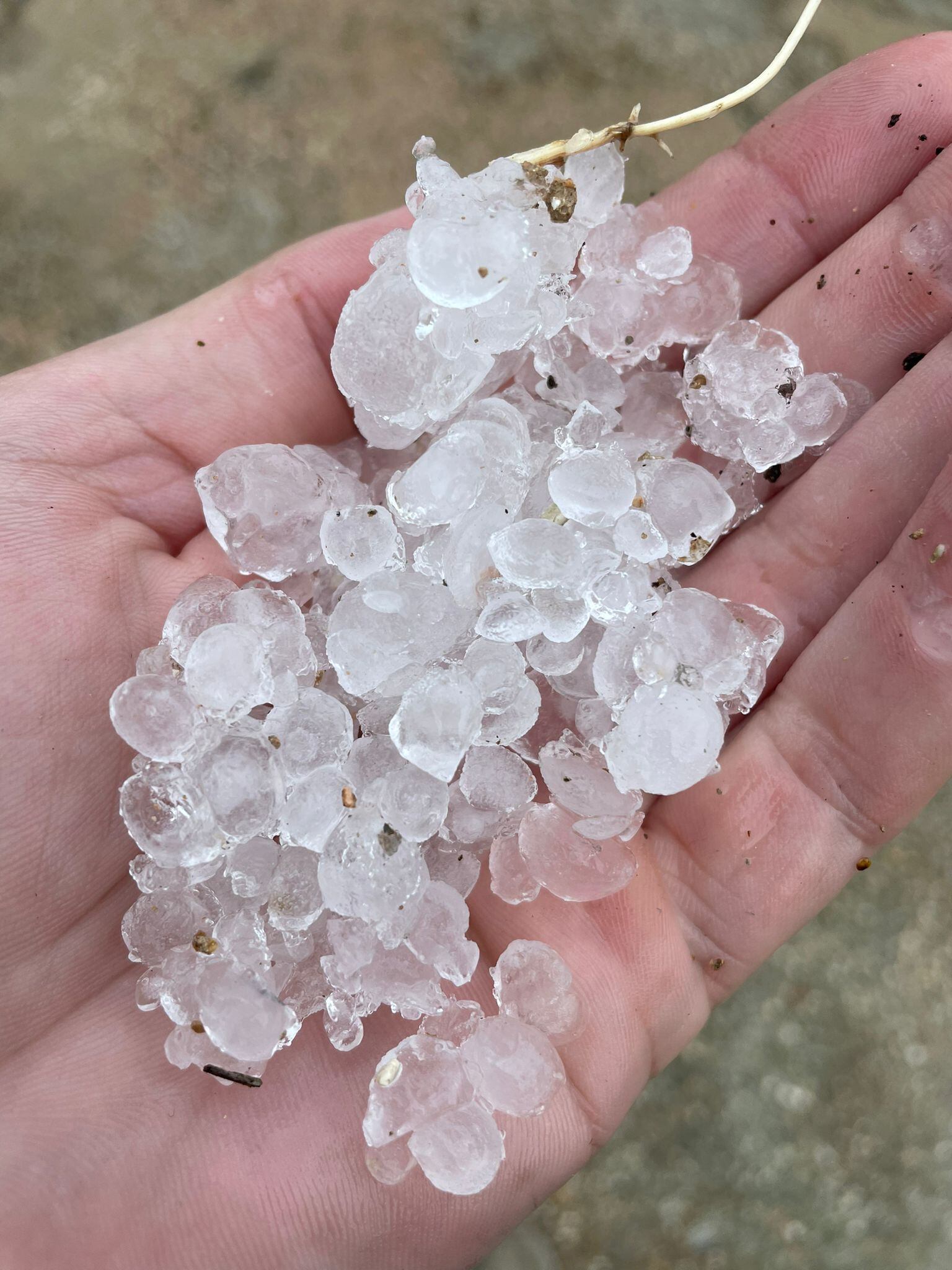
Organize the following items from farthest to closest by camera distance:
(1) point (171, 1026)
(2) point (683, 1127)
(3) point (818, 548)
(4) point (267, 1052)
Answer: (2) point (683, 1127) → (3) point (818, 548) → (1) point (171, 1026) → (4) point (267, 1052)

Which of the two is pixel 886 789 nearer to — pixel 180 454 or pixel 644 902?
pixel 644 902

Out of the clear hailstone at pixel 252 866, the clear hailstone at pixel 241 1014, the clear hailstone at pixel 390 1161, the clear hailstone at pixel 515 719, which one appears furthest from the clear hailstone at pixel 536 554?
the clear hailstone at pixel 390 1161

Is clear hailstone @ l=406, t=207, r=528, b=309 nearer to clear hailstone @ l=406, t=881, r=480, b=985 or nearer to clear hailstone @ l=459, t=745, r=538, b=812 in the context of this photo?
clear hailstone @ l=459, t=745, r=538, b=812

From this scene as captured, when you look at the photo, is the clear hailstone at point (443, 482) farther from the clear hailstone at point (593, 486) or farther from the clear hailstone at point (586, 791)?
the clear hailstone at point (586, 791)

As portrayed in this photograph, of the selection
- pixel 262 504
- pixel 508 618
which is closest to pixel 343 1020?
pixel 508 618

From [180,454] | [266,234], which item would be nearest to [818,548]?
[180,454]

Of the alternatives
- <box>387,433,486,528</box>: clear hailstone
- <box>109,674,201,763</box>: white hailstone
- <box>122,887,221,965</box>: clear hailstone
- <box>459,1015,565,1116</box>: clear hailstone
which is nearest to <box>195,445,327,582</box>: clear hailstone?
<box>387,433,486,528</box>: clear hailstone
